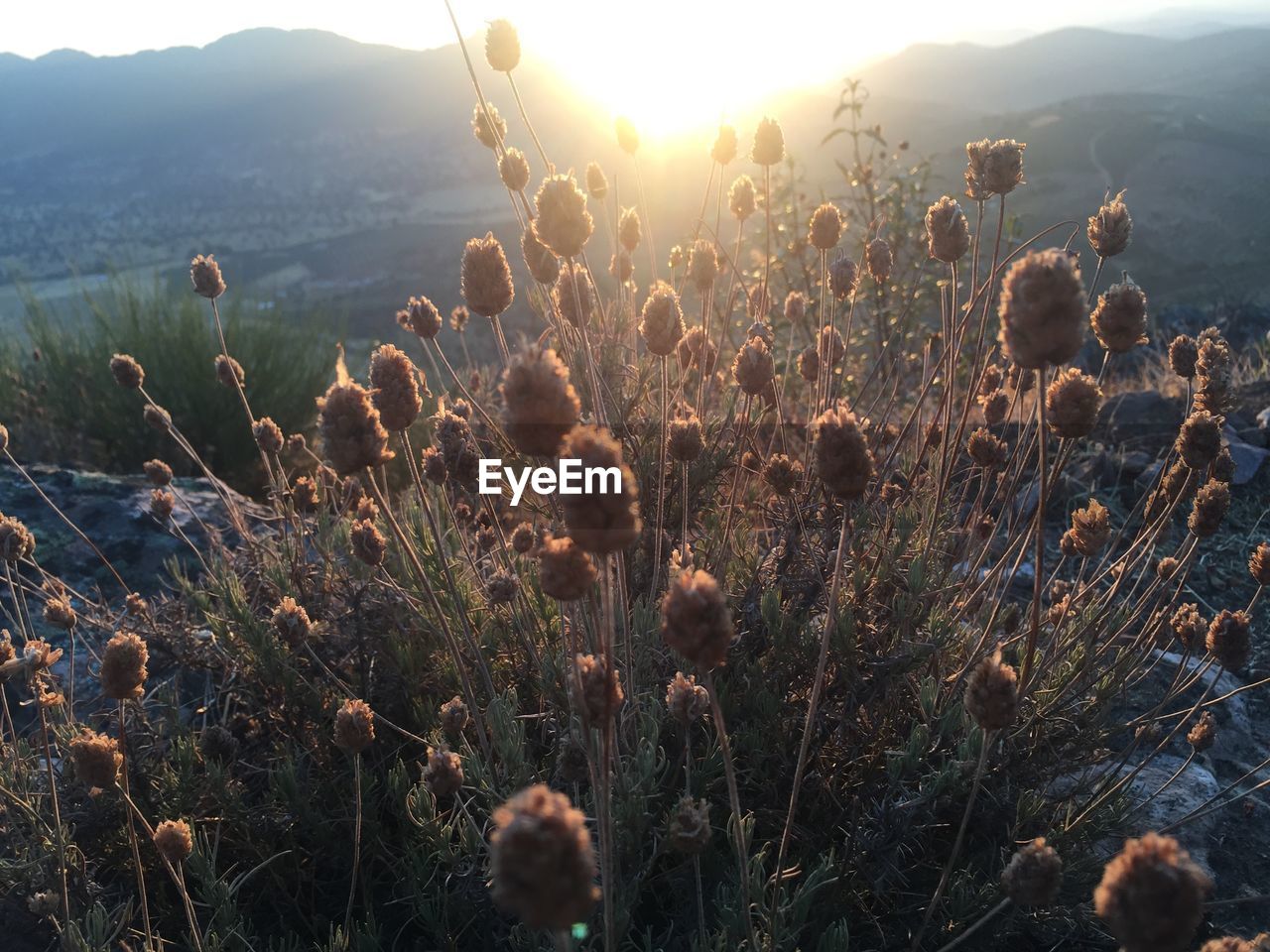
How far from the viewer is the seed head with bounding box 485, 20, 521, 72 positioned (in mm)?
2449

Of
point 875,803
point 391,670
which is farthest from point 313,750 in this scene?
point 875,803

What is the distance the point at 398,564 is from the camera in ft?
9.23

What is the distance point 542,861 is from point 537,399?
1.76 ft

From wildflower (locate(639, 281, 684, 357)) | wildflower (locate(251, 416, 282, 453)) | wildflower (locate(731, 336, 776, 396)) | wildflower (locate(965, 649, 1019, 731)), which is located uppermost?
wildflower (locate(639, 281, 684, 357))

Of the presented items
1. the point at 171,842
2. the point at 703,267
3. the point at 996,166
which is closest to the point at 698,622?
the point at 171,842

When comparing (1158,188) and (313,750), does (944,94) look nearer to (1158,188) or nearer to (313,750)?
(1158,188)

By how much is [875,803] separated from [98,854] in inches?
71.7

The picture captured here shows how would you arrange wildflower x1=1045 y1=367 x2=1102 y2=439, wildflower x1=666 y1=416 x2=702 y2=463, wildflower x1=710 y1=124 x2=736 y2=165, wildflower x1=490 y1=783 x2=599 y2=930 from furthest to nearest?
wildflower x1=710 y1=124 x2=736 y2=165 → wildflower x1=666 y1=416 x2=702 y2=463 → wildflower x1=1045 y1=367 x2=1102 y2=439 → wildflower x1=490 y1=783 x2=599 y2=930

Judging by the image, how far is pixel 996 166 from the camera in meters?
2.16

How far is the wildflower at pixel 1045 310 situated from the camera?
1.17 m

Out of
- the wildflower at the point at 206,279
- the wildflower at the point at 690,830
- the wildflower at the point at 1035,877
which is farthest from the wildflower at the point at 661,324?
the wildflower at the point at 206,279

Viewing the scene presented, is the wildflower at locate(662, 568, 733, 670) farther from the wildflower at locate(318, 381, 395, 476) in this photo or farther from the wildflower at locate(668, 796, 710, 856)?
the wildflower at locate(318, 381, 395, 476)

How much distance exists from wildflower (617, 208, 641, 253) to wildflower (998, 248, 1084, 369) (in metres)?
1.95

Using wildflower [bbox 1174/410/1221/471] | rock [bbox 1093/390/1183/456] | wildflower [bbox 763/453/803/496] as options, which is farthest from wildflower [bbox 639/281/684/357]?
rock [bbox 1093/390/1183/456]
